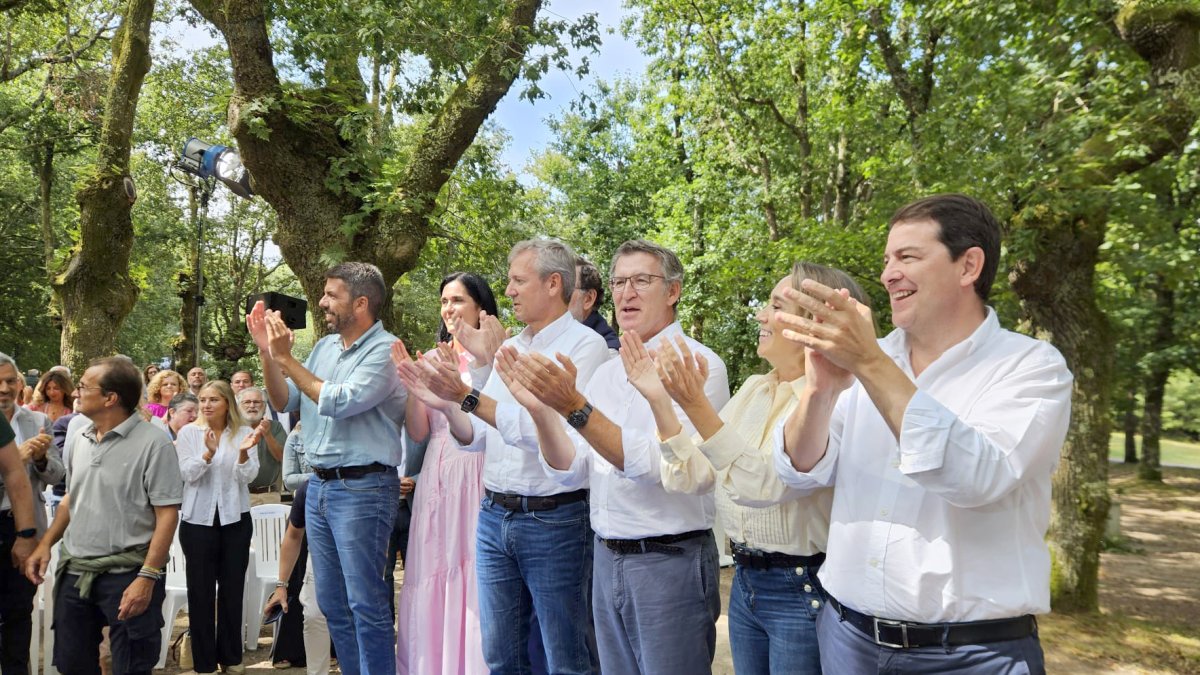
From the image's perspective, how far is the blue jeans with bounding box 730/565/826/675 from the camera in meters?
2.22

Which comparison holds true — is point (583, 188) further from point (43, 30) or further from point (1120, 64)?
point (1120, 64)

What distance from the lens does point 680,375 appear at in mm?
2100

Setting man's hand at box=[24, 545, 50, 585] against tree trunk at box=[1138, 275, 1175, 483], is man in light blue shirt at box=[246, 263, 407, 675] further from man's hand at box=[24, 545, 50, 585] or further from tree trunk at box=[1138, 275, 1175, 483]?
tree trunk at box=[1138, 275, 1175, 483]

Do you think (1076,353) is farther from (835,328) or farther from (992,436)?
(835,328)

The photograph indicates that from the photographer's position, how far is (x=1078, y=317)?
23.4 feet

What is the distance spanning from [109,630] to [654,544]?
263 centimetres

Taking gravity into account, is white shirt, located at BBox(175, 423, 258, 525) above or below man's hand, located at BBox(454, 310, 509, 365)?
below

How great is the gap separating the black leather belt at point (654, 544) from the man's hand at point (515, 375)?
1.74 feet

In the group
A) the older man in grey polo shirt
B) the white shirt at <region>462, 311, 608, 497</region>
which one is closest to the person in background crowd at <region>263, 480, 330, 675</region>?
the older man in grey polo shirt

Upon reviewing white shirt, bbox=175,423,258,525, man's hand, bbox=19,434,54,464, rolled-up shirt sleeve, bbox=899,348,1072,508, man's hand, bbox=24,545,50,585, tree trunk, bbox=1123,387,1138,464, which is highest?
rolled-up shirt sleeve, bbox=899,348,1072,508

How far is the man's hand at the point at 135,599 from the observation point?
346cm

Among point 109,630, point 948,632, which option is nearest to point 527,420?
point 948,632

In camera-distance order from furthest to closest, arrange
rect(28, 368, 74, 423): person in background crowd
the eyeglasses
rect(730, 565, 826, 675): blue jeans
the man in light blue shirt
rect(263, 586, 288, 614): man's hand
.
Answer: rect(28, 368, 74, 423): person in background crowd → rect(263, 586, 288, 614): man's hand → the man in light blue shirt → the eyeglasses → rect(730, 565, 826, 675): blue jeans

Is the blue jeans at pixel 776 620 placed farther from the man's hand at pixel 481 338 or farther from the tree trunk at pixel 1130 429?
the tree trunk at pixel 1130 429
